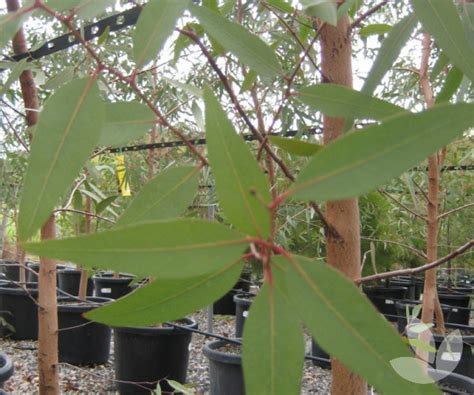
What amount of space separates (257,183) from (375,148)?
0.16 ft

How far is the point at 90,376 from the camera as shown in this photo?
2.36m

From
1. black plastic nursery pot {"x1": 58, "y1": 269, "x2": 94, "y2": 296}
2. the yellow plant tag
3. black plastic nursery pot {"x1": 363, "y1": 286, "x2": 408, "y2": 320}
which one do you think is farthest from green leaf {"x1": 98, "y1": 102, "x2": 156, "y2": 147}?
black plastic nursery pot {"x1": 58, "y1": 269, "x2": 94, "y2": 296}

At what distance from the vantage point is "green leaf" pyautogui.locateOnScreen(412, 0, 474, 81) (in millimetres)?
333

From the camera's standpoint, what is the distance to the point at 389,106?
321 mm

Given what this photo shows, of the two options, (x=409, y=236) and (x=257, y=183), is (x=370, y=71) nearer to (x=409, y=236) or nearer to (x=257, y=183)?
(x=257, y=183)

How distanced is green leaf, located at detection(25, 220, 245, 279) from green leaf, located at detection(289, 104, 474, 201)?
0.13 ft

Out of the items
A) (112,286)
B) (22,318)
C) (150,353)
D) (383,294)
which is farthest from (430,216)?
(112,286)

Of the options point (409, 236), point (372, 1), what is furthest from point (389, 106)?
point (409, 236)

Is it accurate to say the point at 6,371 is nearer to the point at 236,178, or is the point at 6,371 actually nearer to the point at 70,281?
the point at 236,178

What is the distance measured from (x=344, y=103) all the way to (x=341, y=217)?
0.35 ft

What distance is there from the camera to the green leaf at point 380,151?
20cm

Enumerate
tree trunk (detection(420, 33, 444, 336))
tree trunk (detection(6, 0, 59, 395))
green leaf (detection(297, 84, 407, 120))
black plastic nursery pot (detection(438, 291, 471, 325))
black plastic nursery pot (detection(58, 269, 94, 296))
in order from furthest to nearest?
black plastic nursery pot (detection(58, 269, 94, 296))
black plastic nursery pot (detection(438, 291, 471, 325))
tree trunk (detection(420, 33, 444, 336))
tree trunk (detection(6, 0, 59, 395))
green leaf (detection(297, 84, 407, 120))

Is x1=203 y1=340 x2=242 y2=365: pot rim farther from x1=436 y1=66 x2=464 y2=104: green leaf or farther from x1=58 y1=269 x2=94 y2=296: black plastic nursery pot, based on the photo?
x1=58 y1=269 x2=94 y2=296: black plastic nursery pot

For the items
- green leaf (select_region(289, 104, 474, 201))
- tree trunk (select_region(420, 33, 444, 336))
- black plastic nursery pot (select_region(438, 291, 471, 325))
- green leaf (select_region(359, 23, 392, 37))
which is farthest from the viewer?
black plastic nursery pot (select_region(438, 291, 471, 325))
